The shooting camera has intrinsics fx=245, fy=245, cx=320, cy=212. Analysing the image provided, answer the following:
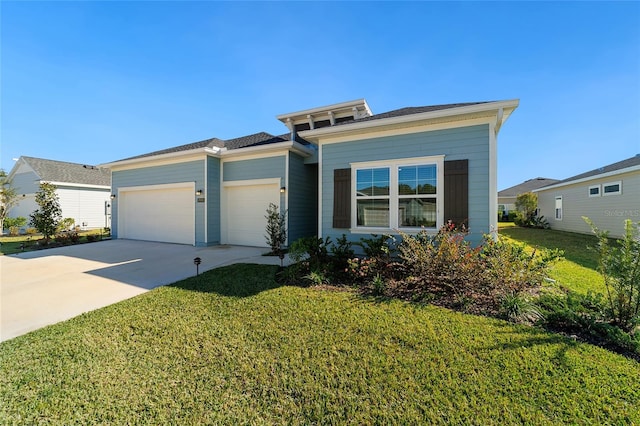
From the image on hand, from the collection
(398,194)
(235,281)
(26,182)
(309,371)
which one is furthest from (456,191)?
(26,182)

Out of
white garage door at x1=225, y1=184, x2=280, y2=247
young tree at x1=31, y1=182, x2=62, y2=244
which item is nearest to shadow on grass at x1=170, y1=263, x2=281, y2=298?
white garage door at x1=225, y1=184, x2=280, y2=247

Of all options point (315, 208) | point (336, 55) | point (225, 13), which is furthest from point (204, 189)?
point (336, 55)

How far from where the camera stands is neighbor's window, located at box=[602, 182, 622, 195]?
11.6 metres

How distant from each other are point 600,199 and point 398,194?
1416cm

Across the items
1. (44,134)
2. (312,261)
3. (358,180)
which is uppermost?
(44,134)

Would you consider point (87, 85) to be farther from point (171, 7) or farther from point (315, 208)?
point (315, 208)

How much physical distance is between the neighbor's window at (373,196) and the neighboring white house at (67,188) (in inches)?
809

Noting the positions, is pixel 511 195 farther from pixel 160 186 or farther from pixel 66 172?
pixel 66 172

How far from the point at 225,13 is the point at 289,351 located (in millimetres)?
9309

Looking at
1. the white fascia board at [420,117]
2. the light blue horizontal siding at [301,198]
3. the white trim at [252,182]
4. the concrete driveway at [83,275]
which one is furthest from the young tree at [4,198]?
the white fascia board at [420,117]

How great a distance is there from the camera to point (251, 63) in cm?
927

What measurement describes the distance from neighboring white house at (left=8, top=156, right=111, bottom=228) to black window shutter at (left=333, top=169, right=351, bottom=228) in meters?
19.9

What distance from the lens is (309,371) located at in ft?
8.11

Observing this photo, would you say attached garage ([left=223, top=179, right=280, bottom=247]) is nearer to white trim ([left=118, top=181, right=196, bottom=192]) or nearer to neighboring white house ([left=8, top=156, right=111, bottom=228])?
white trim ([left=118, top=181, right=196, bottom=192])
